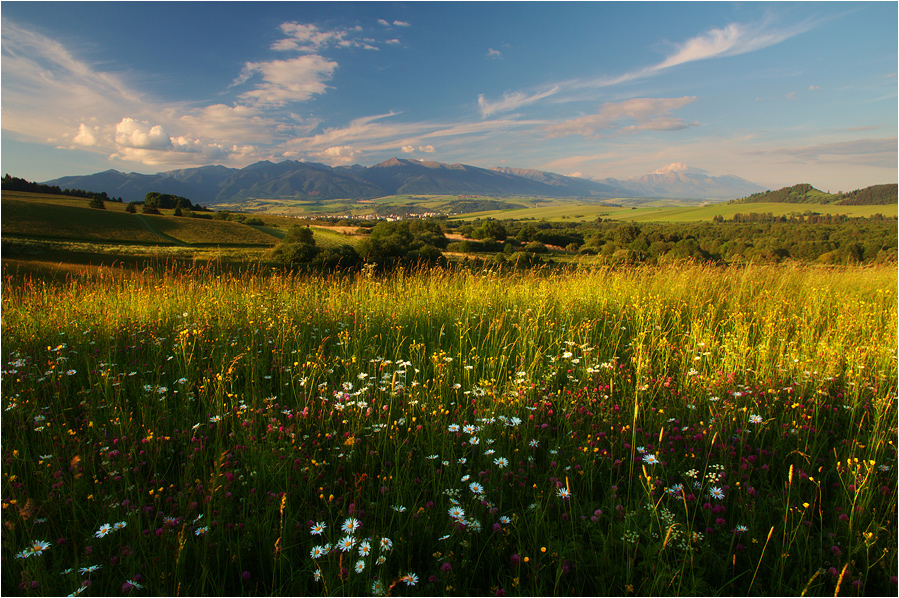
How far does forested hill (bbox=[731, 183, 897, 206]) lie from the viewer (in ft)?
358

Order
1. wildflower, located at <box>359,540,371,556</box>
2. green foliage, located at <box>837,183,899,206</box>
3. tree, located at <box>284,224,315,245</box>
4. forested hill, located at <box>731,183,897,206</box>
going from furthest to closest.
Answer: forested hill, located at <box>731,183,897,206</box> → green foliage, located at <box>837,183,899,206</box> → tree, located at <box>284,224,315,245</box> → wildflower, located at <box>359,540,371,556</box>

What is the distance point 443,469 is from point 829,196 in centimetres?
19205

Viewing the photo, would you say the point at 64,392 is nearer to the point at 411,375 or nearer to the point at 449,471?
the point at 411,375

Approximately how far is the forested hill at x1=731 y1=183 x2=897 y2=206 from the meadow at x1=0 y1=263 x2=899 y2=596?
125m

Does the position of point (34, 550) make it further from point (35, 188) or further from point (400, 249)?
point (35, 188)

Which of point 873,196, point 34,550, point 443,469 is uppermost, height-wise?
point 873,196

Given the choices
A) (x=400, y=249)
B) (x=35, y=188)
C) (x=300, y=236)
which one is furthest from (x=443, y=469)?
(x=35, y=188)

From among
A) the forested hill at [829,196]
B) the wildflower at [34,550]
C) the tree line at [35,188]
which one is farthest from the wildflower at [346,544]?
the forested hill at [829,196]

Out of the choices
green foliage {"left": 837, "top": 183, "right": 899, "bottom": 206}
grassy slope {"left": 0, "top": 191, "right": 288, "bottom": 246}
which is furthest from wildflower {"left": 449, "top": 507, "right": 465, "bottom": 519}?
green foliage {"left": 837, "top": 183, "right": 899, "bottom": 206}

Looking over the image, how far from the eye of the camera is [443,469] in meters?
2.74

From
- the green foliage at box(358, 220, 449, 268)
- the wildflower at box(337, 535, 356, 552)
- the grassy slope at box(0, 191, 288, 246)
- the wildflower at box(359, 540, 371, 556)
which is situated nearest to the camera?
the wildflower at box(359, 540, 371, 556)

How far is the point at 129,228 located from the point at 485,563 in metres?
46.1

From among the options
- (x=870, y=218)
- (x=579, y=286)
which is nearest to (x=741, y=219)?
(x=870, y=218)

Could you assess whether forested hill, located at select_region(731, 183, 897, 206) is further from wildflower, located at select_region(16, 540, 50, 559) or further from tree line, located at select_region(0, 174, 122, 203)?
tree line, located at select_region(0, 174, 122, 203)
